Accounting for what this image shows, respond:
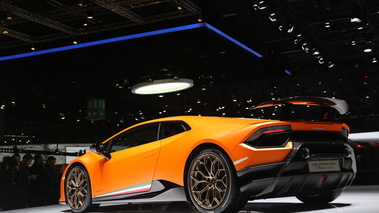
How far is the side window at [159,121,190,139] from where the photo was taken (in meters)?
5.13

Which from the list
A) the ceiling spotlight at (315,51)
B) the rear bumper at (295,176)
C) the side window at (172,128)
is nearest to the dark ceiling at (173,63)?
the ceiling spotlight at (315,51)

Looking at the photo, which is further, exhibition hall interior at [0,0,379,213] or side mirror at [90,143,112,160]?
exhibition hall interior at [0,0,379,213]

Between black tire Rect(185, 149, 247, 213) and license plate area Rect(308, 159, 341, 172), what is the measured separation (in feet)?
2.49

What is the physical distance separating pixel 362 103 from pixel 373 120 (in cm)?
43

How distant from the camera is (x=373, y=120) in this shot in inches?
407

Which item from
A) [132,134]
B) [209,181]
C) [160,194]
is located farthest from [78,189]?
[209,181]

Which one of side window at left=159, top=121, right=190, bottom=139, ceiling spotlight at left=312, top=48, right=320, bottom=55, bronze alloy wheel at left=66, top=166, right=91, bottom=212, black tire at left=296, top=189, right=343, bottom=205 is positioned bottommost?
black tire at left=296, top=189, right=343, bottom=205

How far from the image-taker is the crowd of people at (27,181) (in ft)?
29.6

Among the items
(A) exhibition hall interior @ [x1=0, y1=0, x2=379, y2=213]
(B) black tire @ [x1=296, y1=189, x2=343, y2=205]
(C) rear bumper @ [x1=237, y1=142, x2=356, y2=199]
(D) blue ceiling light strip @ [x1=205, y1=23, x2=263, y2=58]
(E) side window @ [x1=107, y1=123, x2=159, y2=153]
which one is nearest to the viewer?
(C) rear bumper @ [x1=237, y1=142, x2=356, y2=199]

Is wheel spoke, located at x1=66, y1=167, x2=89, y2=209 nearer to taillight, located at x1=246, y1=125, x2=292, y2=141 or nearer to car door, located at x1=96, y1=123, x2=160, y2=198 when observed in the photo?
car door, located at x1=96, y1=123, x2=160, y2=198

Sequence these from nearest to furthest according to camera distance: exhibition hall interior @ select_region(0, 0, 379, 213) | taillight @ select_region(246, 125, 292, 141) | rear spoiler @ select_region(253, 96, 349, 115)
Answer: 1. taillight @ select_region(246, 125, 292, 141)
2. rear spoiler @ select_region(253, 96, 349, 115)
3. exhibition hall interior @ select_region(0, 0, 379, 213)

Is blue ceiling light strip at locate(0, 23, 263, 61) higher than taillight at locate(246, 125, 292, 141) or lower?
higher

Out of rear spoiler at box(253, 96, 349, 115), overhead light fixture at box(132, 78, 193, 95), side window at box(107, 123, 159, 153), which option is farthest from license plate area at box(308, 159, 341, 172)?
overhead light fixture at box(132, 78, 193, 95)

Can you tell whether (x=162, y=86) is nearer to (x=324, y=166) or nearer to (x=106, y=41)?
(x=106, y=41)
